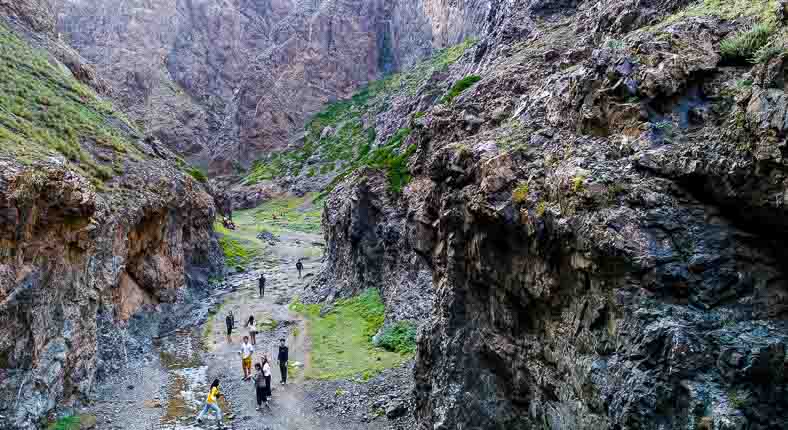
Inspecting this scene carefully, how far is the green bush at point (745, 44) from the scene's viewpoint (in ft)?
32.8

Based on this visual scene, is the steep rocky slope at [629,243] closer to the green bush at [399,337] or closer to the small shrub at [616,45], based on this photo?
the small shrub at [616,45]

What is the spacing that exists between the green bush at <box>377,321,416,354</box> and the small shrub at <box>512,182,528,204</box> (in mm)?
13348

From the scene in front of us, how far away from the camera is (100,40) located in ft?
410

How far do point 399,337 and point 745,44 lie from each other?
1922 centimetres

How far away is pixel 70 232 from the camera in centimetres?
2291

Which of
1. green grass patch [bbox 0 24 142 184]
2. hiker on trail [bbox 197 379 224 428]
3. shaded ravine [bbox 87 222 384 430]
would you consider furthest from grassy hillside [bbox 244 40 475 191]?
hiker on trail [bbox 197 379 224 428]

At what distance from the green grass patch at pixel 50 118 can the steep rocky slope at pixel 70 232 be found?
104 millimetres

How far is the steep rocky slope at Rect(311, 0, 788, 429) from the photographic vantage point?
8773 mm

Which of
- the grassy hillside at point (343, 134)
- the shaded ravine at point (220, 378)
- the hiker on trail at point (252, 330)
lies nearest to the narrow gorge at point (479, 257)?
the shaded ravine at point (220, 378)

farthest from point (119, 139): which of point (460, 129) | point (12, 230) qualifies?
point (460, 129)

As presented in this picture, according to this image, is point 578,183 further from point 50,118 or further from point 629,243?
point 50,118

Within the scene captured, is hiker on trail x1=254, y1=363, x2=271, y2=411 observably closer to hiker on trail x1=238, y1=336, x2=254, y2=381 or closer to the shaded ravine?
the shaded ravine

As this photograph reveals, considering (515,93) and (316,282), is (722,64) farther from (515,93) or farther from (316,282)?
(316,282)

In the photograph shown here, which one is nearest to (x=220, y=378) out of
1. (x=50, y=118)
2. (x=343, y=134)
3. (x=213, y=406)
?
→ (x=213, y=406)
